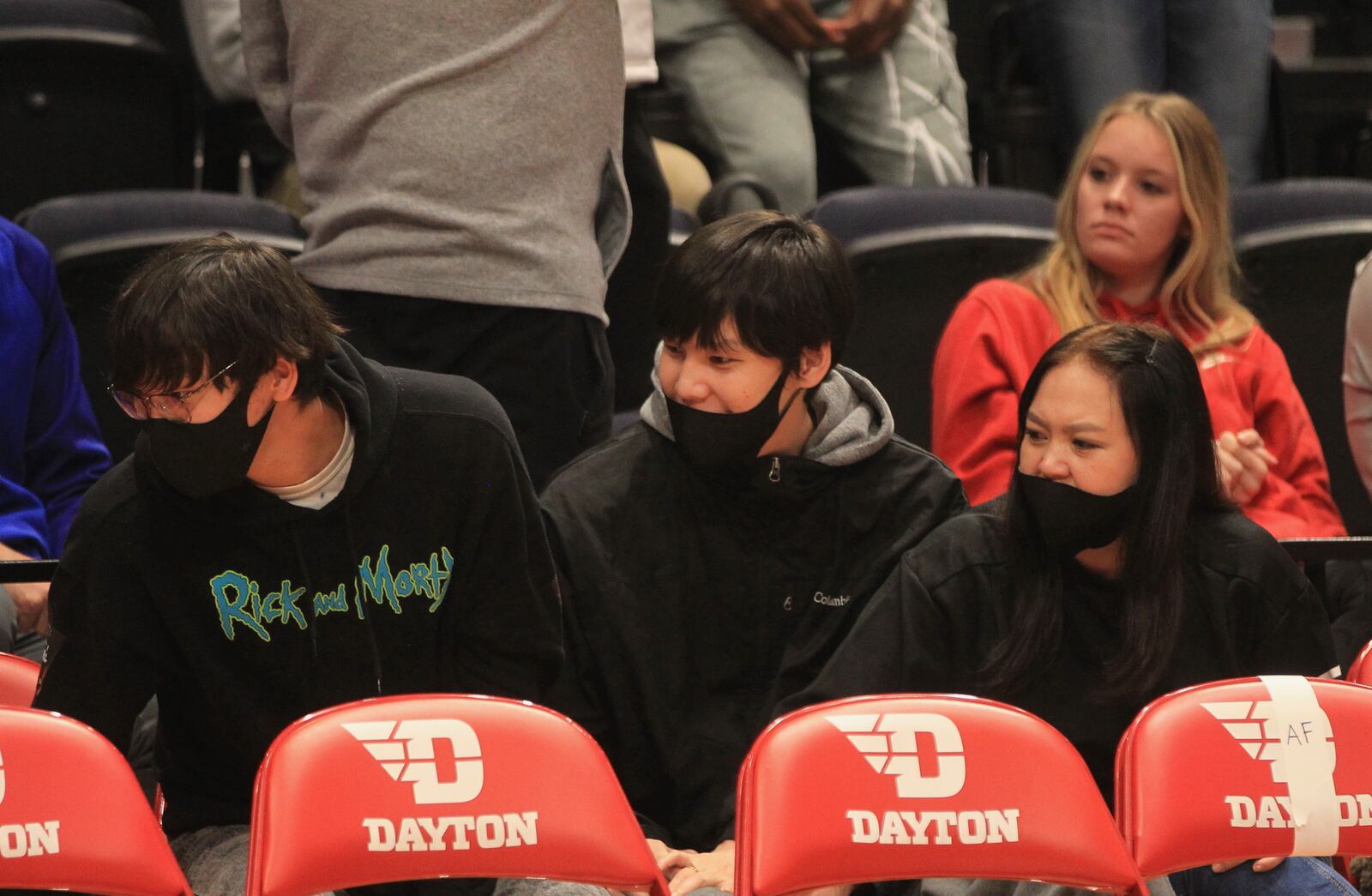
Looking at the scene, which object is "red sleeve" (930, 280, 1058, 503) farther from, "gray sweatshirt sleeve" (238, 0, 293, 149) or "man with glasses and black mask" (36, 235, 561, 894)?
"gray sweatshirt sleeve" (238, 0, 293, 149)

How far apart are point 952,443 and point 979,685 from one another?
87 centimetres

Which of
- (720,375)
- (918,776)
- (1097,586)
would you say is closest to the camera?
(918,776)

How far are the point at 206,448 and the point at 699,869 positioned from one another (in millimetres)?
833

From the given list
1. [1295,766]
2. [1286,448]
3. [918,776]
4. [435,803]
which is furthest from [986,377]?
[435,803]

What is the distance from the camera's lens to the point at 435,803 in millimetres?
1783

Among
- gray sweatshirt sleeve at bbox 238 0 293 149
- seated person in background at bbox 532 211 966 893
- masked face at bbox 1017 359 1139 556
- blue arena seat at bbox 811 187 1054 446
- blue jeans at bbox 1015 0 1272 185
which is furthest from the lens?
blue jeans at bbox 1015 0 1272 185

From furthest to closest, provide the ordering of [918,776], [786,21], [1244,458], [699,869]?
[786,21], [1244,458], [699,869], [918,776]

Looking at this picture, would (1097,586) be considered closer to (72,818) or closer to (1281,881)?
(1281,881)

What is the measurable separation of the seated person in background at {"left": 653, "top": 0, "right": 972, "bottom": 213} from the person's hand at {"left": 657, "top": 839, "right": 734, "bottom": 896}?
202 centimetres

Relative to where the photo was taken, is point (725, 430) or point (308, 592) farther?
point (725, 430)

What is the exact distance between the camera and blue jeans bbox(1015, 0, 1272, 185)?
4172 millimetres

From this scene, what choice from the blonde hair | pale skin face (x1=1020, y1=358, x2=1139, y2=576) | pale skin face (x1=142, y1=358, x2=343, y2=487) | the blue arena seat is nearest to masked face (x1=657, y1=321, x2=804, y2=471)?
pale skin face (x1=1020, y1=358, x2=1139, y2=576)

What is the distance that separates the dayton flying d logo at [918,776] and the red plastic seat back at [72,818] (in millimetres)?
701

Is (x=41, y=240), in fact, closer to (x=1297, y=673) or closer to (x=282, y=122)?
(x=282, y=122)
